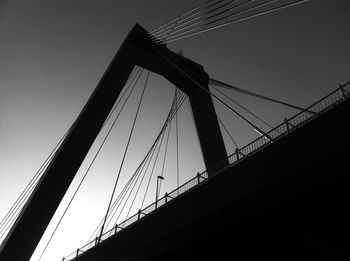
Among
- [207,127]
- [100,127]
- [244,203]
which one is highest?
[207,127]

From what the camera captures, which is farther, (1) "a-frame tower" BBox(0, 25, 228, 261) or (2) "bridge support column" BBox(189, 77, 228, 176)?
(2) "bridge support column" BBox(189, 77, 228, 176)

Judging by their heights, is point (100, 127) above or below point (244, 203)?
above

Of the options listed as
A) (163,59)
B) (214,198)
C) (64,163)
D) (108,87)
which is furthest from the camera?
(163,59)

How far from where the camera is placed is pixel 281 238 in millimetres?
10320

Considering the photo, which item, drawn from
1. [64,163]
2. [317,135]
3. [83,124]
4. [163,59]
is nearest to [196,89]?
[163,59]

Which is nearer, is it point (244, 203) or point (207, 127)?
point (244, 203)

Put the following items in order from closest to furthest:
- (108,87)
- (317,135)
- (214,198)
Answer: (317,135) < (214,198) < (108,87)

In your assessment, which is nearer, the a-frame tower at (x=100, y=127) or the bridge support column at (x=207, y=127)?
the a-frame tower at (x=100, y=127)

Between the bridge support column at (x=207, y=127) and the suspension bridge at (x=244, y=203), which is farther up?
the bridge support column at (x=207, y=127)

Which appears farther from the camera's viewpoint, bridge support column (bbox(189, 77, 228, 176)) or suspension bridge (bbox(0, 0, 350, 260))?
bridge support column (bbox(189, 77, 228, 176))

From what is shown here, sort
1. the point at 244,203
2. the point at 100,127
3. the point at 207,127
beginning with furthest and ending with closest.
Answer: the point at 207,127 → the point at 100,127 → the point at 244,203

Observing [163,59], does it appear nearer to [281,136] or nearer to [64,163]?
[64,163]

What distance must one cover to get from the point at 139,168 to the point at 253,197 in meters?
10.2

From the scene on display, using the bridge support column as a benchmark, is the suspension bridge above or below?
below
